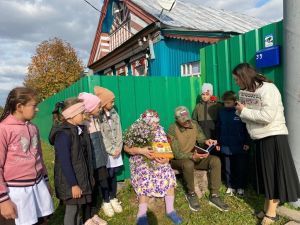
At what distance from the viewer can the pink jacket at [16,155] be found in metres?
2.69

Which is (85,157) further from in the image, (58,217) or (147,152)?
(58,217)

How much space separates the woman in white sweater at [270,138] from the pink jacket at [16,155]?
2271 mm

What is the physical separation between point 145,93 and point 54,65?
994 inches

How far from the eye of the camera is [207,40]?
816cm

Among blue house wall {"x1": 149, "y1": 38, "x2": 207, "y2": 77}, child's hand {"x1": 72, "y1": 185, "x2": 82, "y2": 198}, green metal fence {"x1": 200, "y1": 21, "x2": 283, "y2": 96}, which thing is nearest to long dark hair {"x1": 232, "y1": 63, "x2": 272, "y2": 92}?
green metal fence {"x1": 200, "y1": 21, "x2": 283, "y2": 96}

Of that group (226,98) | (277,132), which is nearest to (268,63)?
(226,98)

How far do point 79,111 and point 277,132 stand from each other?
7.03ft

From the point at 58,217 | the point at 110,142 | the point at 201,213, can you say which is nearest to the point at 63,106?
the point at 110,142

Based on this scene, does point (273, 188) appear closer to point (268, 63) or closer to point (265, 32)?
point (268, 63)

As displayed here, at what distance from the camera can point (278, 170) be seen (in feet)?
11.4

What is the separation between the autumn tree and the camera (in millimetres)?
27734

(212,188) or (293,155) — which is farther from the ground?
(293,155)

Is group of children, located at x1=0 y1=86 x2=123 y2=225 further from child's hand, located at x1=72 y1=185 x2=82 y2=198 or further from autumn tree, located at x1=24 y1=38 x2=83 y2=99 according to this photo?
autumn tree, located at x1=24 y1=38 x2=83 y2=99

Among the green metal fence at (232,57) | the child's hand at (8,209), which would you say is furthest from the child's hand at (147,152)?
the child's hand at (8,209)
